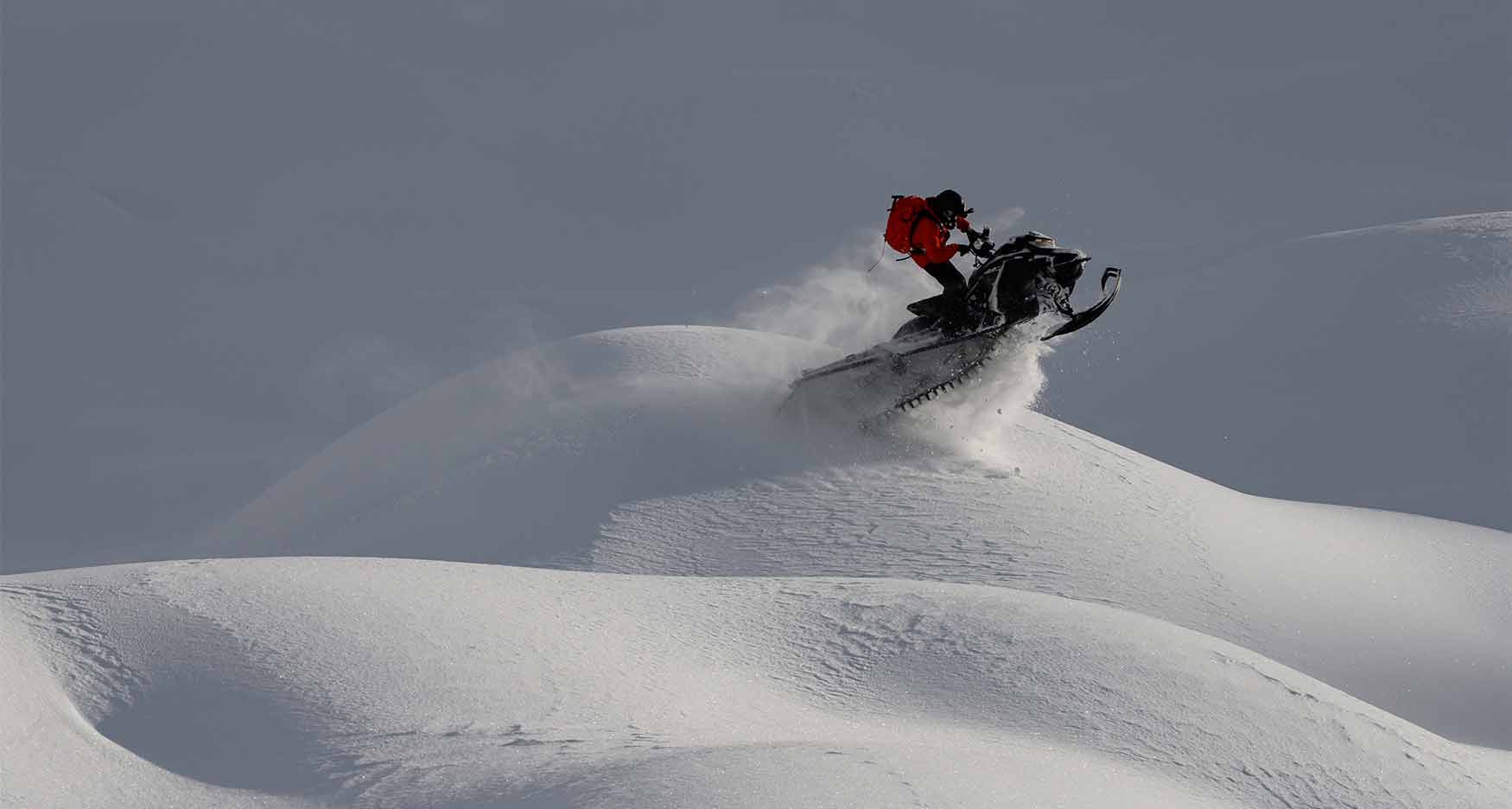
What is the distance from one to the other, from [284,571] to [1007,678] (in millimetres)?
3132

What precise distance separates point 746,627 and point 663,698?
1.08 meters

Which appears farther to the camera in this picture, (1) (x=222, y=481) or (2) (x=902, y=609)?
(1) (x=222, y=481)

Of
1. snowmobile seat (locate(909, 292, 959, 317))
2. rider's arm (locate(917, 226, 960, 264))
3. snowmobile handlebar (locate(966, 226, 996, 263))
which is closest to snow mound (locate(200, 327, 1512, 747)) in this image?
snowmobile seat (locate(909, 292, 959, 317))

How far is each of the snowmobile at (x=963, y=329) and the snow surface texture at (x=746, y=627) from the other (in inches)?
9.8

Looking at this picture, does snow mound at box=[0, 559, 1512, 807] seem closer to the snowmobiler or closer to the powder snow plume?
the powder snow plume

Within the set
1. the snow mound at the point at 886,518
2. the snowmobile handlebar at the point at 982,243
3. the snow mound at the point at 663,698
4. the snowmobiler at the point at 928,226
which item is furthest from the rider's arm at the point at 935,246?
the snow mound at the point at 663,698

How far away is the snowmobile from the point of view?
10797 millimetres

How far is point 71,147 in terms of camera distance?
22969 millimetres

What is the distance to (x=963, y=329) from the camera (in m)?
11.1

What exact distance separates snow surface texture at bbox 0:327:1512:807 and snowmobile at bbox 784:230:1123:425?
25cm

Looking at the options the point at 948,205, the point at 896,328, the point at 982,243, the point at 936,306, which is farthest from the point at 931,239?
the point at 896,328

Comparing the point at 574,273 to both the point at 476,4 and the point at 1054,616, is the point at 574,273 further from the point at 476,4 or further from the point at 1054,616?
the point at 1054,616

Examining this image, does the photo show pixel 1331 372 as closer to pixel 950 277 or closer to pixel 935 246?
pixel 950 277

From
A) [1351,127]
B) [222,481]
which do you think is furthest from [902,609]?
[1351,127]
